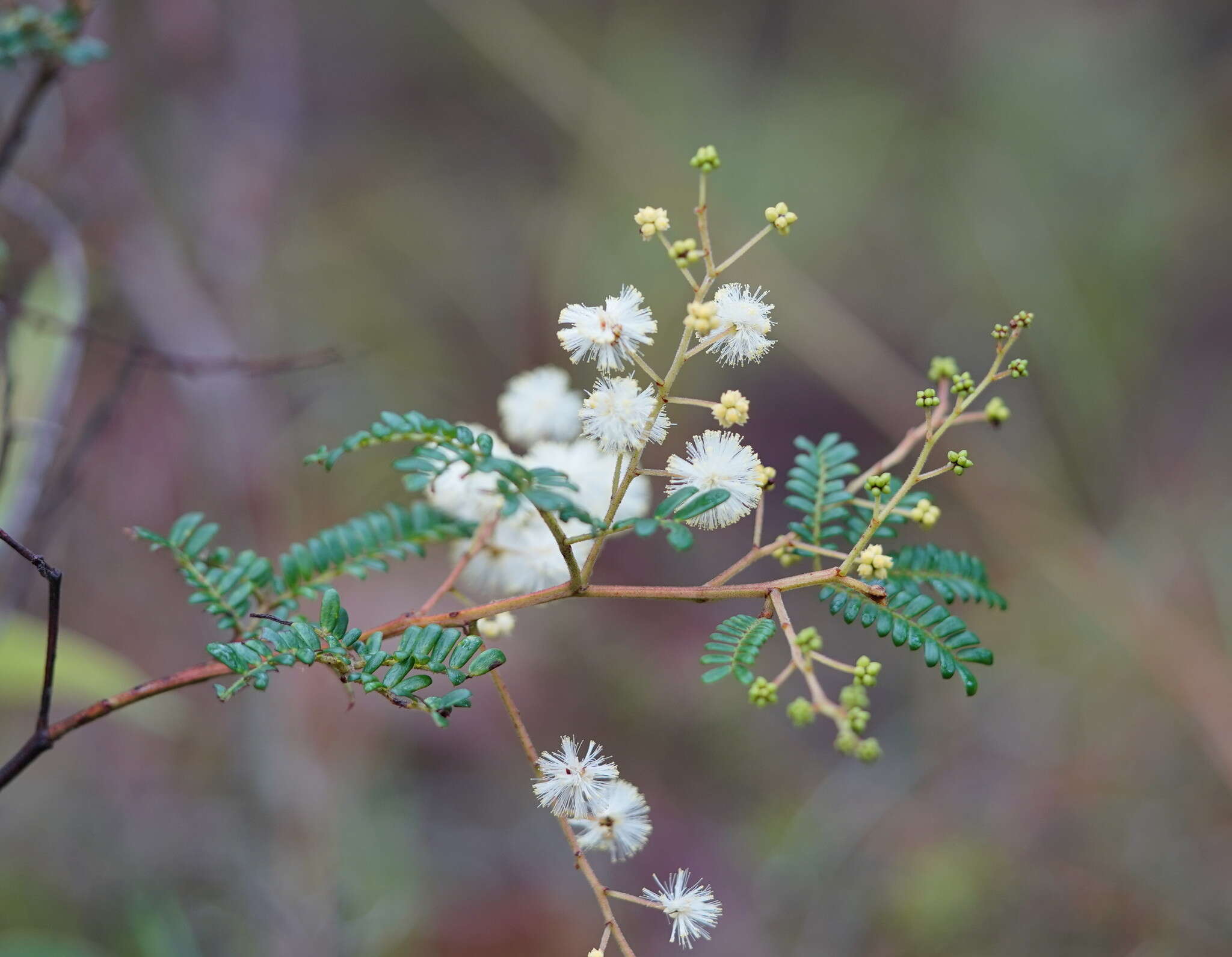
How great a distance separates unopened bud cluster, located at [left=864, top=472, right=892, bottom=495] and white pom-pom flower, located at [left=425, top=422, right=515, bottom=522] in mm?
373

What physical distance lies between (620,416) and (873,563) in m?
0.24

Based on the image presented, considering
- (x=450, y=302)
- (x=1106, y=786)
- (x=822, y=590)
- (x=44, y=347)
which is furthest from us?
(x=450, y=302)

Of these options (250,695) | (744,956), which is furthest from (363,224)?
(744,956)

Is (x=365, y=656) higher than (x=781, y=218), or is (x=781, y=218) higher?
(x=781, y=218)

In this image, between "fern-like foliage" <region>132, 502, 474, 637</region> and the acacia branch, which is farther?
"fern-like foliage" <region>132, 502, 474, 637</region>

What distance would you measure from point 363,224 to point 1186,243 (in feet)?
10.8

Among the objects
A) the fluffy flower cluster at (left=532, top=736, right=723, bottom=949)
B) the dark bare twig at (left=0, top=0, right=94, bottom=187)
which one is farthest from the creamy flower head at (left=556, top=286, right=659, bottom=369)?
the dark bare twig at (left=0, top=0, right=94, bottom=187)

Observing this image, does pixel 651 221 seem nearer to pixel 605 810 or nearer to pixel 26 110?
pixel 605 810

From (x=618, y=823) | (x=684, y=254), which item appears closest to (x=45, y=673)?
(x=618, y=823)

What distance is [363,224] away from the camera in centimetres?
376

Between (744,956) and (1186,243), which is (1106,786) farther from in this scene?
(1186,243)

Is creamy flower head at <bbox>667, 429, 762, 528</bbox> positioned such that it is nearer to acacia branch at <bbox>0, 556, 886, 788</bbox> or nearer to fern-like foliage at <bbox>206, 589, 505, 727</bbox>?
acacia branch at <bbox>0, 556, 886, 788</bbox>

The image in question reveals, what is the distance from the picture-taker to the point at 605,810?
0.78 m

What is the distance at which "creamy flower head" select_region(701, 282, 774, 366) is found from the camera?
0.74 metres
